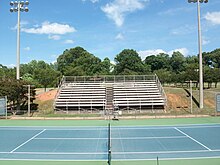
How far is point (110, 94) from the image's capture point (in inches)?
1451

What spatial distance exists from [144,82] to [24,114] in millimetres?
18668

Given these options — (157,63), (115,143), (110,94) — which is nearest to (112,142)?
(115,143)

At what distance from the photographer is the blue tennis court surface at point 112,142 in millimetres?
13945

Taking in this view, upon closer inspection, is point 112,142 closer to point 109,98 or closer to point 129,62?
point 109,98

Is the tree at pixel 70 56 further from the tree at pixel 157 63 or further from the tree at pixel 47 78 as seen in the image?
the tree at pixel 47 78

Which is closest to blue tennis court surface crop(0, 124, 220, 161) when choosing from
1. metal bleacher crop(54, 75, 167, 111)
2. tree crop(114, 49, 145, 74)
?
metal bleacher crop(54, 75, 167, 111)

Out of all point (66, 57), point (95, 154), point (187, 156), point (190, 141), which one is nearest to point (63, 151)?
point (95, 154)

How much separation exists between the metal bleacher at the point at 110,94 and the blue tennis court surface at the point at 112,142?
10410mm

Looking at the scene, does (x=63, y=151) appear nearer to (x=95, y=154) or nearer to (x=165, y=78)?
(x=95, y=154)

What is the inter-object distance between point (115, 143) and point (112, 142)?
1.29 feet

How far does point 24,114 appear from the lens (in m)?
31.6

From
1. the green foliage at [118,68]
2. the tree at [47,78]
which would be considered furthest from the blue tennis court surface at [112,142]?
the tree at [47,78]

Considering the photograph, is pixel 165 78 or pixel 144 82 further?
pixel 165 78

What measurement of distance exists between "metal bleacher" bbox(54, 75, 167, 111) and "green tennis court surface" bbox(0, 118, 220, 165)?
26.2 ft
